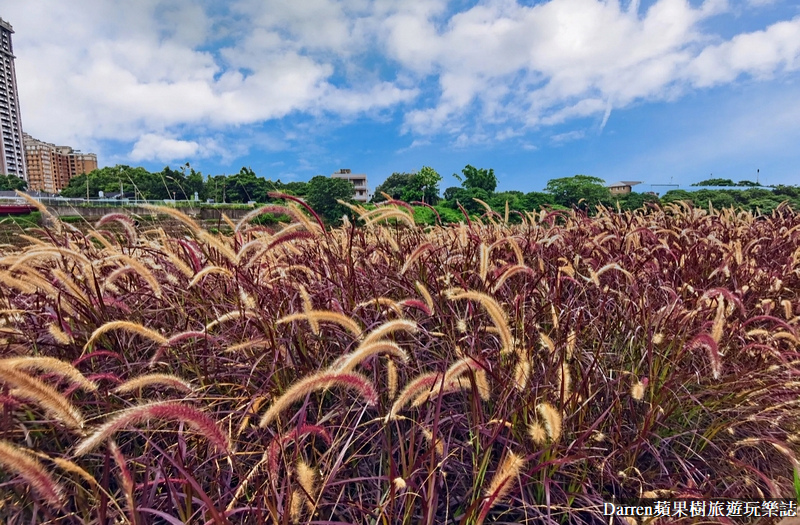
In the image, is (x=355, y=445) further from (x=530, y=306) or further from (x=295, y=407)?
(x=530, y=306)

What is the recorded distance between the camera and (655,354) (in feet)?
6.79

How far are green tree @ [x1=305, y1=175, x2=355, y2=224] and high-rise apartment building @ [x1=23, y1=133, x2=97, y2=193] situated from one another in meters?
96.7

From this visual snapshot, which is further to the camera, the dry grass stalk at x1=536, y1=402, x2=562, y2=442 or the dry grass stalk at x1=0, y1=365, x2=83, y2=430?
the dry grass stalk at x1=536, y1=402, x2=562, y2=442

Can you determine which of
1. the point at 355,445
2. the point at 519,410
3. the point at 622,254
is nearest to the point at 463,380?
the point at 519,410

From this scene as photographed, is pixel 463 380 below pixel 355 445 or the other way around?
the other way around

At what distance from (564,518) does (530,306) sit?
3.65 feet

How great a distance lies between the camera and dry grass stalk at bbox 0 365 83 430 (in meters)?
1.03

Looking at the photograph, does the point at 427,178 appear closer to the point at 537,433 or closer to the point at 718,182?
the point at 718,182

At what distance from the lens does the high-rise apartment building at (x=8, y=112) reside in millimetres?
96062

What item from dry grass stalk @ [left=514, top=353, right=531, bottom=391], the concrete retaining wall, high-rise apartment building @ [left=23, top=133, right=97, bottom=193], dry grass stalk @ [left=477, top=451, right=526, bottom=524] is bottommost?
dry grass stalk @ [left=477, top=451, right=526, bottom=524]

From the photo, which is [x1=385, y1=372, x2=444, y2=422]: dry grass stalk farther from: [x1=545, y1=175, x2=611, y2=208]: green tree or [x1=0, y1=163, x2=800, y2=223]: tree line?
[x1=545, y1=175, x2=611, y2=208]: green tree

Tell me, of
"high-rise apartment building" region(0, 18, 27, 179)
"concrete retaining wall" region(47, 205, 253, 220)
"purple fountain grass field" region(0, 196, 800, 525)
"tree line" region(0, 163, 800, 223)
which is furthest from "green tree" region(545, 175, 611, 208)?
"high-rise apartment building" region(0, 18, 27, 179)

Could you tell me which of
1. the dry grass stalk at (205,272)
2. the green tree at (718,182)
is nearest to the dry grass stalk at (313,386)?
the dry grass stalk at (205,272)

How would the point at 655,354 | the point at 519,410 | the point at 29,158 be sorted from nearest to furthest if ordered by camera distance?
the point at 519,410 < the point at 655,354 < the point at 29,158
